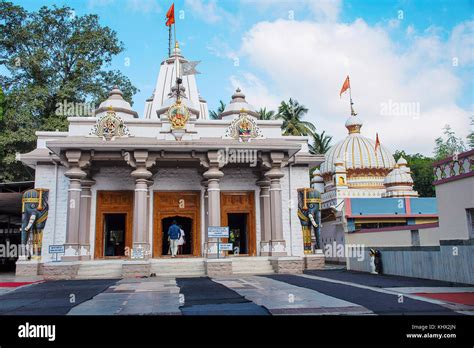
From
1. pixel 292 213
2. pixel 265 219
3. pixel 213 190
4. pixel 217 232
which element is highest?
pixel 213 190

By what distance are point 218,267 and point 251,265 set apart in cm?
167

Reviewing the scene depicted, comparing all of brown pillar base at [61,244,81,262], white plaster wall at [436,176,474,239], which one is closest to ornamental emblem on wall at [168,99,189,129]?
brown pillar base at [61,244,81,262]

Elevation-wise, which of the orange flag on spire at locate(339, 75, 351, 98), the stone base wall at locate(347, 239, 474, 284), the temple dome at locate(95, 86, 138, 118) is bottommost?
the stone base wall at locate(347, 239, 474, 284)

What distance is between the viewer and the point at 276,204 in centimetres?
1705

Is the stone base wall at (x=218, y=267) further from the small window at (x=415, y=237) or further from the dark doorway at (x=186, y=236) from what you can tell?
the small window at (x=415, y=237)

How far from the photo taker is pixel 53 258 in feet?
55.2

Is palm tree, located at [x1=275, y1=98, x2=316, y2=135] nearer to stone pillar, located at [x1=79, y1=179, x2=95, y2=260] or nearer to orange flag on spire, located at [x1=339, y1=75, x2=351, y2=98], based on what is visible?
orange flag on spire, located at [x1=339, y1=75, x2=351, y2=98]

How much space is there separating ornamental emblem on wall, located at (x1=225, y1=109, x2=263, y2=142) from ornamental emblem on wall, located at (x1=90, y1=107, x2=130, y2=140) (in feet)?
14.5

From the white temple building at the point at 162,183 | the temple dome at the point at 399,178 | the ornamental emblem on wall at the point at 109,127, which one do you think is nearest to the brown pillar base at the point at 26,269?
the white temple building at the point at 162,183

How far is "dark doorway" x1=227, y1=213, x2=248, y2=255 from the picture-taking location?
20.5 meters

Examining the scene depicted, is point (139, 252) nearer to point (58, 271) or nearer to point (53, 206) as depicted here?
point (58, 271)

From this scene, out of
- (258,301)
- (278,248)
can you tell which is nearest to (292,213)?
(278,248)
